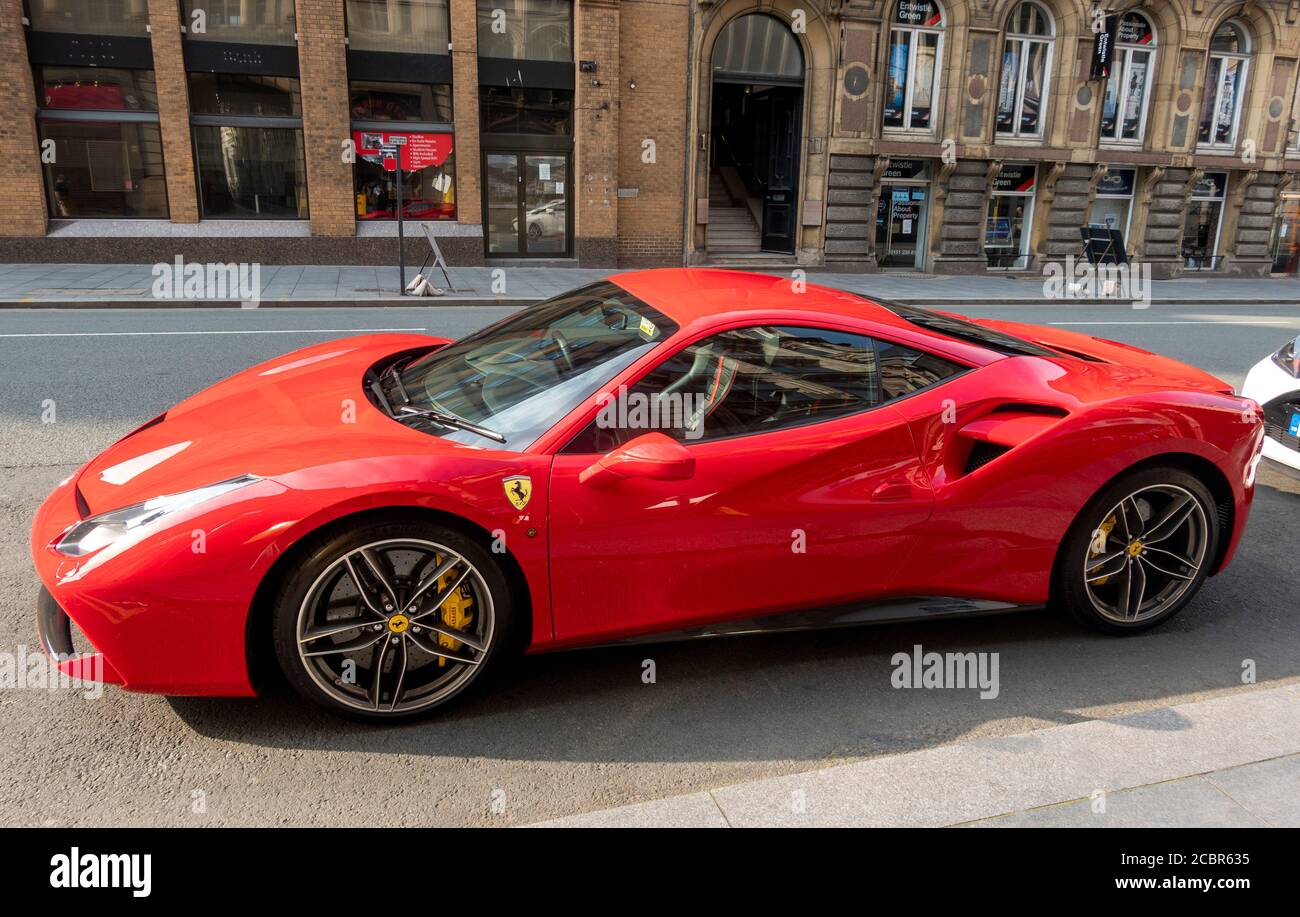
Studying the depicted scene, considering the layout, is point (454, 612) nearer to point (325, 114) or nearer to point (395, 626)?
point (395, 626)

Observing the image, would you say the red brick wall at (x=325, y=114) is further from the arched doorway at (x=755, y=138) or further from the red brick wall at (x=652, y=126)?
the arched doorway at (x=755, y=138)

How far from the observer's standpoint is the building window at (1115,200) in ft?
77.9

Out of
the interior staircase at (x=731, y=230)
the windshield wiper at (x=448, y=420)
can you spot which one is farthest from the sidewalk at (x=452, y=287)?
the windshield wiper at (x=448, y=420)

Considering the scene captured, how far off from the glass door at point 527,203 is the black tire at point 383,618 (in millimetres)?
17874


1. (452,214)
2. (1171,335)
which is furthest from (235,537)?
(452,214)

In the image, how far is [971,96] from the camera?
862 inches

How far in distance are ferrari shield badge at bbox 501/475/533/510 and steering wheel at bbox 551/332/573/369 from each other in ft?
2.03

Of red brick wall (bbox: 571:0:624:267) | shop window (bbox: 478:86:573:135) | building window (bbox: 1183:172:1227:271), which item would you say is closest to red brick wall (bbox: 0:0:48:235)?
shop window (bbox: 478:86:573:135)

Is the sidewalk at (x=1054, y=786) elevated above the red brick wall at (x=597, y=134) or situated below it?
below

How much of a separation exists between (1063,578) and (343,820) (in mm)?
2899

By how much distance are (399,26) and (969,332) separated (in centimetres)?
1793

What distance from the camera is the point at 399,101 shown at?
61.8ft

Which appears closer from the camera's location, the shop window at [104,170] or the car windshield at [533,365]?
the car windshield at [533,365]

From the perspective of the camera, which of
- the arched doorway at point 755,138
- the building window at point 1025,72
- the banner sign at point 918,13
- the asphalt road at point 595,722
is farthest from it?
the building window at point 1025,72
